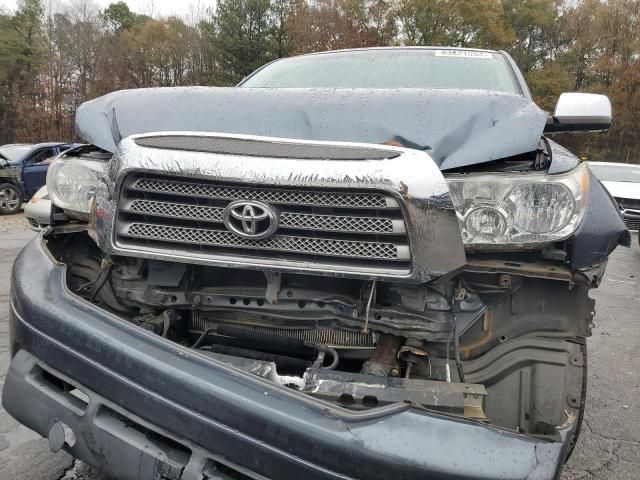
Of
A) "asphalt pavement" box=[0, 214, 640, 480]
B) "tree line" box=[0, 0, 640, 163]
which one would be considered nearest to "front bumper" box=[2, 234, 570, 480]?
"asphalt pavement" box=[0, 214, 640, 480]

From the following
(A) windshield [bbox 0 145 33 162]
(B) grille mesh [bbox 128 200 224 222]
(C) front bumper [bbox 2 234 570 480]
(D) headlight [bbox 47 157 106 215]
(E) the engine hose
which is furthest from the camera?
(A) windshield [bbox 0 145 33 162]

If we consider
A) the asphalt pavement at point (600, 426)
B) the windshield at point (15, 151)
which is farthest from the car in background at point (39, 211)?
the windshield at point (15, 151)

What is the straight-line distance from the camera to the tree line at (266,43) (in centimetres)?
3066

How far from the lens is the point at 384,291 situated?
78.9 inches

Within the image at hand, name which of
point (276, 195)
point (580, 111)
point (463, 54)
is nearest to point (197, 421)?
point (276, 195)

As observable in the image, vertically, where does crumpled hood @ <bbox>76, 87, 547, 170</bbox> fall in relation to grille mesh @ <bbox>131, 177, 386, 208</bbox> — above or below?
above

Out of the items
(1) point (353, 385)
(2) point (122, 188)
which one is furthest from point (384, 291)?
(2) point (122, 188)

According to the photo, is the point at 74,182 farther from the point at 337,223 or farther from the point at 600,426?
the point at 600,426

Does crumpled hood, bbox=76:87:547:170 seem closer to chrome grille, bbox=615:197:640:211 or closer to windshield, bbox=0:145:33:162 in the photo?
chrome grille, bbox=615:197:640:211

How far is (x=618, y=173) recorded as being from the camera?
1223 centimetres

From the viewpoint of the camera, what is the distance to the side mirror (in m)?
2.89

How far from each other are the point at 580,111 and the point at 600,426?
5.95 feet

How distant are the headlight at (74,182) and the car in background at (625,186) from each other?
31.6 ft

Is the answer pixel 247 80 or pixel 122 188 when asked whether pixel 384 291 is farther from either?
pixel 247 80
